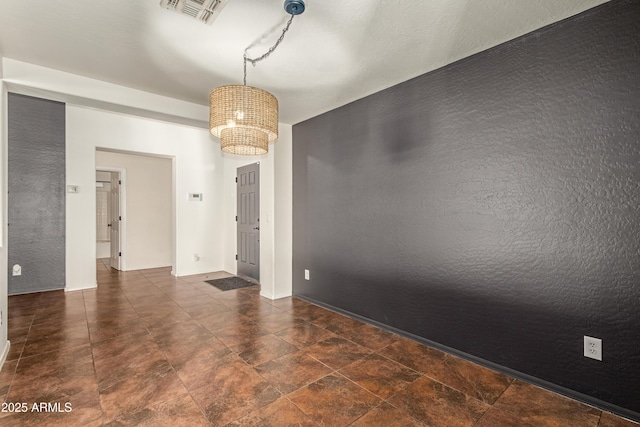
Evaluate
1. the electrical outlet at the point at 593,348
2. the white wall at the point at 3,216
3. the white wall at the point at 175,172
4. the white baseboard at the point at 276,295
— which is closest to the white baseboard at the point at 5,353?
the white wall at the point at 3,216

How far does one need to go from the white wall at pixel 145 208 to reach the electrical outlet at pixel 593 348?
696cm

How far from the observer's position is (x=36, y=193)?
4.50 meters

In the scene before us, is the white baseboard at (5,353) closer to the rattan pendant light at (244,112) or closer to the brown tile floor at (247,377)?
the brown tile floor at (247,377)

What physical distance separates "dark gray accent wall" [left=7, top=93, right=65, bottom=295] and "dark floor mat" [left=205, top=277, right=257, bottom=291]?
224 cm

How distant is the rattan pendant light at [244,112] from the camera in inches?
76.4

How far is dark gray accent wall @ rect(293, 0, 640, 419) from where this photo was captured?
5.92 ft

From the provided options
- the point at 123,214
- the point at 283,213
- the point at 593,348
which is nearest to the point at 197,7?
the point at 283,213

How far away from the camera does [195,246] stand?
596 cm

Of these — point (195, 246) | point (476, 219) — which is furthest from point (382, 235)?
point (195, 246)

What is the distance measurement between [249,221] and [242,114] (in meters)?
3.80

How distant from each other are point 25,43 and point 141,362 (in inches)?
101

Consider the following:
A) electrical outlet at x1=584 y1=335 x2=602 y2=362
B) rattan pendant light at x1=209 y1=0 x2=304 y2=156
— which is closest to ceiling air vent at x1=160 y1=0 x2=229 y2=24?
rattan pendant light at x1=209 y1=0 x2=304 y2=156

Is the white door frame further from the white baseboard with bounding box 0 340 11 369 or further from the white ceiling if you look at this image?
the white ceiling

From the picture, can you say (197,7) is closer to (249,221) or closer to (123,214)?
(249,221)
